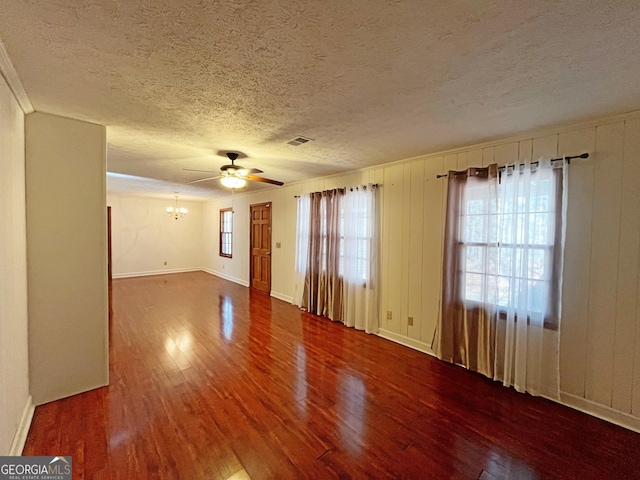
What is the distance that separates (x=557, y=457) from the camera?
1860mm

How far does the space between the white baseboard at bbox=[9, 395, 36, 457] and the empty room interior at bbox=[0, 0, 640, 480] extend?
23mm

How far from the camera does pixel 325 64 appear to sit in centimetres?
158

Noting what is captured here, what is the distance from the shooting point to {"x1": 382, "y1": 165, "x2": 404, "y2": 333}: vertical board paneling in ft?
12.4

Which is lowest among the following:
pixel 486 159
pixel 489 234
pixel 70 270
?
pixel 70 270

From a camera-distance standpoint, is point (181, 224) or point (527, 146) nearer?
point (527, 146)

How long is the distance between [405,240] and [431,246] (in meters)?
0.38

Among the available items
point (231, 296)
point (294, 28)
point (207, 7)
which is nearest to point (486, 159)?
point (294, 28)

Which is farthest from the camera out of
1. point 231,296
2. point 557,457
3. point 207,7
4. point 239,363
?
point 231,296

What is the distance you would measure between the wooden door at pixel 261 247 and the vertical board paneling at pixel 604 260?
5289mm

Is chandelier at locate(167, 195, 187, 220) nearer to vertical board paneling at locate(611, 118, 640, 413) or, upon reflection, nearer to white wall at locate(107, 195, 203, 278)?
white wall at locate(107, 195, 203, 278)

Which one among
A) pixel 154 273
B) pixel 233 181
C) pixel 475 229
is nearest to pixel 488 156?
pixel 475 229

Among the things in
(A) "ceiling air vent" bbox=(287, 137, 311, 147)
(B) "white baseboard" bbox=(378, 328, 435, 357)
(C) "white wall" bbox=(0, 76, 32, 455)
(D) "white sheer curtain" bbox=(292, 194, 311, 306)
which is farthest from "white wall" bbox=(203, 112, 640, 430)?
(C) "white wall" bbox=(0, 76, 32, 455)

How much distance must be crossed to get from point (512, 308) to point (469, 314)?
424mm

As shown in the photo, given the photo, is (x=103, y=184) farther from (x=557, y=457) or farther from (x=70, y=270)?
(x=557, y=457)
